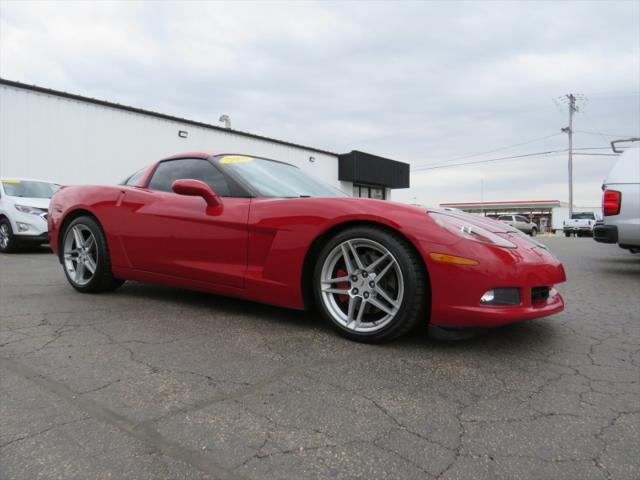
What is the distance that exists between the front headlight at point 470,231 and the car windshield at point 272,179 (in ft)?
3.09

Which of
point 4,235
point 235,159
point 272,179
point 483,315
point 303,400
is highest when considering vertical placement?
point 235,159

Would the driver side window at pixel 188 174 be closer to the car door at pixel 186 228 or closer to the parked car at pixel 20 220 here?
the car door at pixel 186 228

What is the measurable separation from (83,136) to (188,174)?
1116 centimetres

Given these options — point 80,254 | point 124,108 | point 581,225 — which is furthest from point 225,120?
point 581,225

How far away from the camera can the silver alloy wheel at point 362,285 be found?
8.23 feet

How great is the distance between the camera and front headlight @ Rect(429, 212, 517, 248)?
2424 millimetres

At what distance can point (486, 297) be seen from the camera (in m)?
2.33

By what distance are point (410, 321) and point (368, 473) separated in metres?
1.15

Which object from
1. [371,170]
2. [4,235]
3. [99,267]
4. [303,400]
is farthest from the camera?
[371,170]

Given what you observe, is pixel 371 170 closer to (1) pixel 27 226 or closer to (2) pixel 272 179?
(1) pixel 27 226

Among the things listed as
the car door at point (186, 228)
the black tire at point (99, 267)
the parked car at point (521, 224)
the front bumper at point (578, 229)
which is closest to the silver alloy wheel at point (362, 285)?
the car door at point (186, 228)

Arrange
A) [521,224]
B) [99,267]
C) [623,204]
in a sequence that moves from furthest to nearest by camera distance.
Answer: [521,224]
[623,204]
[99,267]

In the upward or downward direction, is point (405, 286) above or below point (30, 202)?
below

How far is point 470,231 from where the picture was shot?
246cm
